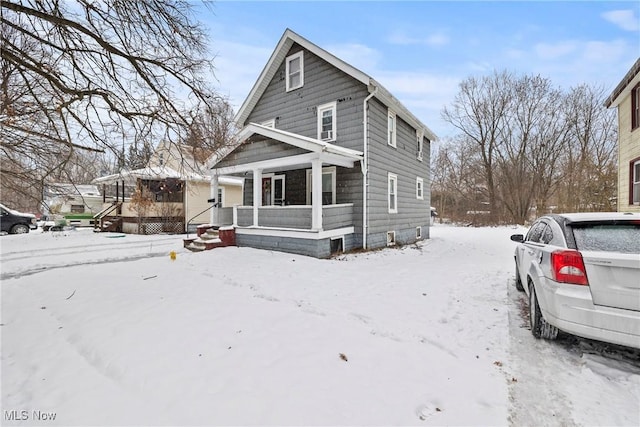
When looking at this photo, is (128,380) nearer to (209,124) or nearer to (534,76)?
(209,124)

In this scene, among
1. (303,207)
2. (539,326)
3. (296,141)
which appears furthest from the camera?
(303,207)

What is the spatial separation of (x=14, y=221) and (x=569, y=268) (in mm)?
23166

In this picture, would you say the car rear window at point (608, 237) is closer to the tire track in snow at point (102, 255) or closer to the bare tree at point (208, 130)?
the bare tree at point (208, 130)

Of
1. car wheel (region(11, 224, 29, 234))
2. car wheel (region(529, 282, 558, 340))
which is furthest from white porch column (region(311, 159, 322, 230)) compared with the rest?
car wheel (region(11, 224, 29, 234))

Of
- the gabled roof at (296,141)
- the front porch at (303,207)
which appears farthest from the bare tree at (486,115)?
the gabled roof at (296,141)

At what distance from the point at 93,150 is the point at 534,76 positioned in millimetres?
33237

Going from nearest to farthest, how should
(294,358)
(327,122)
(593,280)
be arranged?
(593,280)
(294,358)
(327,122)

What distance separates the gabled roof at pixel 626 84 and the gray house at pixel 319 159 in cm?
674

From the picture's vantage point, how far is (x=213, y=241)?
422 inches

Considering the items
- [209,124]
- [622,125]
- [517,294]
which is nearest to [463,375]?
[517,294]

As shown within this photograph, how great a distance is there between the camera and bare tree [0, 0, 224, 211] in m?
4.65

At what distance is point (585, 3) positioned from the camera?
7.78m

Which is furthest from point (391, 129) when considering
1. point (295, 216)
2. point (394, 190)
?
point (295, 216)

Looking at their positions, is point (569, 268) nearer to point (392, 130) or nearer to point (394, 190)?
point (394, 190)
